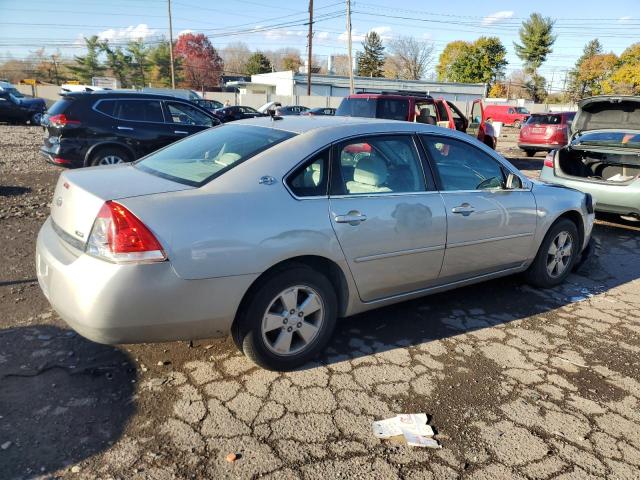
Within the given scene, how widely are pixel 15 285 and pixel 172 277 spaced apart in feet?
8.22

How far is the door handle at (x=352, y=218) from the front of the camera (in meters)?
3.04

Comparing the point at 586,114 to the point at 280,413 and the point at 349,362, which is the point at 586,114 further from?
the point at 280,413

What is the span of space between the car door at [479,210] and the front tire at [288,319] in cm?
114

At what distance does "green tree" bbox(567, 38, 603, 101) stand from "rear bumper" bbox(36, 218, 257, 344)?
225 feet

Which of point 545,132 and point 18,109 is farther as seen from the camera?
point 18,109

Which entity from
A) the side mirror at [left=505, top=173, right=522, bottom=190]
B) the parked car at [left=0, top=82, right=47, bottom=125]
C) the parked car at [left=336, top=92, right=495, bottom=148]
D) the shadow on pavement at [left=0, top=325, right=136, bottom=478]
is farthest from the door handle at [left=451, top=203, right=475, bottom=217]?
the parked car at [left=0, top=82, right=47, bottom=125]

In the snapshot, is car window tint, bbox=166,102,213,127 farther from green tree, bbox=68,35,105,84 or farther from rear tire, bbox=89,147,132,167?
green tree, bbox=68,35,105,84

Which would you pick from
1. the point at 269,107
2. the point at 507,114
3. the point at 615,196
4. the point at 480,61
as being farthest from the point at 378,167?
Answer: the point at 480,61

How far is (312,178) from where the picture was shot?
3064 millimetres

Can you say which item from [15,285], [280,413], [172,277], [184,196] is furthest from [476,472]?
[15,285]

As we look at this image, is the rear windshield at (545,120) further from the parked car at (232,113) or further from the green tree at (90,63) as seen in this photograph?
the green tree at (90,63)

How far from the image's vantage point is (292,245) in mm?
2822

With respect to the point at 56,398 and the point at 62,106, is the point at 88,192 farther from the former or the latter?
the point at 62,106

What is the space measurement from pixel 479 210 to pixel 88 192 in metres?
2.76
